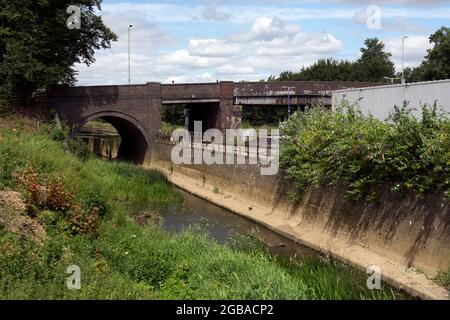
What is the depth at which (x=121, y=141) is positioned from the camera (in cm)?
5572

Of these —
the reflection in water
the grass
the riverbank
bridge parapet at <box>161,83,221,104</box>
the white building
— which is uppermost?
bridge parapet at <box>161,83,221,104</box>

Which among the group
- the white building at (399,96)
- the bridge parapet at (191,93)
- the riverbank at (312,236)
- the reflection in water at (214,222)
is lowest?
→ the reflection in water at (214,222)

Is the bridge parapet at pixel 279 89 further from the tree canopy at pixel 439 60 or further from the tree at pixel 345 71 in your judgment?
the tree at pixel 345 71

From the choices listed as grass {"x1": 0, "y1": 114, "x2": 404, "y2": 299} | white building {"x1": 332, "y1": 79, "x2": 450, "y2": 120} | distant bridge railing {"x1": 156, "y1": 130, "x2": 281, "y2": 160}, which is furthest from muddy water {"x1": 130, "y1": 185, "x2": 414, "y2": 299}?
white building {"x1": 332, "y1": 79, "x2": 450, "y2": 120}

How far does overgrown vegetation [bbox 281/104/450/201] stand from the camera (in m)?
14.5

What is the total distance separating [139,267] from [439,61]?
2240 inches

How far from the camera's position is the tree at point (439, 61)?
60.7m

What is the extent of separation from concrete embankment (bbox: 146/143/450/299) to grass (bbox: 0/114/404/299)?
2052mm

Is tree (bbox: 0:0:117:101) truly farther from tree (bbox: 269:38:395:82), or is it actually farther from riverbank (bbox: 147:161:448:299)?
tree (bbox: 269:38:395:82)

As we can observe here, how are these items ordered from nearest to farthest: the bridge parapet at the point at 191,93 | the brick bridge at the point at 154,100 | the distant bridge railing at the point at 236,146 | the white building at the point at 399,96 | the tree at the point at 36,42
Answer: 1. the white building at the point at 399,96
2. the distant bridge railing at the point at 236,146
3. the tree at the point at 36,42
4. the brick bridge at the point at 154,100
5. the bridge parapet at the point at 191,93

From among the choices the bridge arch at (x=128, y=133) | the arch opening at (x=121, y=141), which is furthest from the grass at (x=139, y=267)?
the arch opening at (x=121, y=141)

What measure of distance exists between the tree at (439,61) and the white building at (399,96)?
3694 centimetres

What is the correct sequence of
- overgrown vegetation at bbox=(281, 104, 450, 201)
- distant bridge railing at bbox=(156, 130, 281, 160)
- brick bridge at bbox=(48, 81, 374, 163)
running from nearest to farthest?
overgrown vegetation at bbox=(281, 104, 450, 201), distant bridge railing at bbox=(156, 130, 281, 160), brick bridge at bbox=(48, 81, 374, 163)

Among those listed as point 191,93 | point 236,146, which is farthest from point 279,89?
point 236,146
